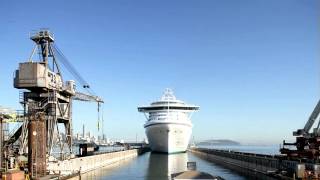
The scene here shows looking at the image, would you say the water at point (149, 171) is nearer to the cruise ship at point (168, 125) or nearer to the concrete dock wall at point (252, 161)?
the concrete dock wall at point (252, 161)

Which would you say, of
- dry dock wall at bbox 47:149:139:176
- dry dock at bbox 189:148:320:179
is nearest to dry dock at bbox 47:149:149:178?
dry dock wall at bbox 47:149:139:176

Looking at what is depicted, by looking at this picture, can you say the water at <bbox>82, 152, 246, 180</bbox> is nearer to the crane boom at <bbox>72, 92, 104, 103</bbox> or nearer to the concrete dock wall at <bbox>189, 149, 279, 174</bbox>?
the concrete dock wall at <bbox>189, 149, 279, 174</bbox>

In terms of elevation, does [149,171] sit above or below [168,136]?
below

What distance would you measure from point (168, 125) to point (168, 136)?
279 centimetres

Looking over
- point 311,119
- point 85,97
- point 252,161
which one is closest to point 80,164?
point 85,97

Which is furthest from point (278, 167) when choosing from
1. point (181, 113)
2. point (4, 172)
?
point (181, 113)

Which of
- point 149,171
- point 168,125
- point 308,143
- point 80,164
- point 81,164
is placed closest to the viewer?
point 308,143

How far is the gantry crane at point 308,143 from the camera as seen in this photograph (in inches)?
2087

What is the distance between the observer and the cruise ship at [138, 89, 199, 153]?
12269 centimetres

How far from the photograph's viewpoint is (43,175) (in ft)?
157

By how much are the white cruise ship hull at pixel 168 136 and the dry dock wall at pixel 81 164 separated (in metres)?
10.3

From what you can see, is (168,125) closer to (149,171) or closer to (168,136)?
(168,136)

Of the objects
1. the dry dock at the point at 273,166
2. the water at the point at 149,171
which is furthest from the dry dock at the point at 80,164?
the dry dock at the point at 273,166

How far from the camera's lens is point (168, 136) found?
121m
